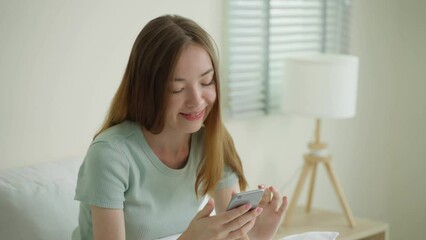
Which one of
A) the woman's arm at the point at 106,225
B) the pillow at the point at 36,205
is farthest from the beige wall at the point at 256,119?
the woman's arm at the point at 106,225

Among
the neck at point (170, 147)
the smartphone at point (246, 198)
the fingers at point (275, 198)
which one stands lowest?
the fingers at point (275, 198)

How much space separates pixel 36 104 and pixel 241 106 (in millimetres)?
1017

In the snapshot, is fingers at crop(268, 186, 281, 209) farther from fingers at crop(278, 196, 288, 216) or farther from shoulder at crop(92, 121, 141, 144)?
shoulder at crop(92, 121, 141, 144)

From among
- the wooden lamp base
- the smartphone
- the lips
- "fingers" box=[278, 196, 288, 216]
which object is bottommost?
the wooden lamp base

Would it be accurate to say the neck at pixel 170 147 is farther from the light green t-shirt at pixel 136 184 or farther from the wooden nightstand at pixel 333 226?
the wooden nightstand at pixel 333 226

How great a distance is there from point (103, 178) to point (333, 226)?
1539 millimetres

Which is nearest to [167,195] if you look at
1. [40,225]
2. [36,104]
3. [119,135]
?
[119,135]

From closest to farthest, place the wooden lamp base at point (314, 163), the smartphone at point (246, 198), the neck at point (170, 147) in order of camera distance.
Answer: the smartphone at point (246, 198), the neck at point (170, 147), the wooden lamp base at point (314, 163)

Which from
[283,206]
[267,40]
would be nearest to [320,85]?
[267,40]

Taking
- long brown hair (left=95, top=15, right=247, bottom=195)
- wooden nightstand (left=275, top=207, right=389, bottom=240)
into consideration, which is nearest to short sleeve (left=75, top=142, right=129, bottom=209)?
long brown hair (left=95, top=15, right=247, bottom=195)

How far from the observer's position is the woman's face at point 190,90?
189 centimetres

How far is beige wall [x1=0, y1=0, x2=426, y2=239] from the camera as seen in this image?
2436 mm

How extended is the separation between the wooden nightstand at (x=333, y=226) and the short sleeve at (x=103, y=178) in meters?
1.26

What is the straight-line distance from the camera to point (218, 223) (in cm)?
182
